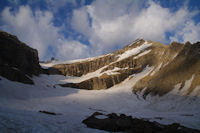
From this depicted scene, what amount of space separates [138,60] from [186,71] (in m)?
59.2

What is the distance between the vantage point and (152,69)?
64.4m

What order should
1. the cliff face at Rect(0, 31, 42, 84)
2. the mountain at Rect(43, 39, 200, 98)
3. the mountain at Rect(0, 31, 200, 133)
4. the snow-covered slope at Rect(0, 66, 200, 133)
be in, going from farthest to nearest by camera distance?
the cliff face at Rect(0, 31, 42, 84) < the mountain at Rect(43, 39, 200, 98) < the mountain at Rect(0, 31, 200, 133) < the snow-covered slope at Rect(0, 66, 200, 133)

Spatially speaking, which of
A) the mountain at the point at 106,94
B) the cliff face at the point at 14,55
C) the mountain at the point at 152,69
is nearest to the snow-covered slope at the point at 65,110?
the mountain at the point at 106,94

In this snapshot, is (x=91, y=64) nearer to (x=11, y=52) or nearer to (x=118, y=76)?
(x=118, y=76)

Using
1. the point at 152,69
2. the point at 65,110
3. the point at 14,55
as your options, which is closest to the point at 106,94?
the point at 65,110

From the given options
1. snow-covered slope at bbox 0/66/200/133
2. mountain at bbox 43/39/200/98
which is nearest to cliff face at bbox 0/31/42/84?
snow-covered slope at bbox 0/66/200/133

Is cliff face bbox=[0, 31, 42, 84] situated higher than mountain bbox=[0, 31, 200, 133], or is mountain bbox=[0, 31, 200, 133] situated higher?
cliff face bbox=[0, 31, 42, 84]

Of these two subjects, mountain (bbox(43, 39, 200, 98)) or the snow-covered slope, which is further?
mountain (bbox(43, 39, 200, 98))

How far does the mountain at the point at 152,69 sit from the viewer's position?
30188 millimetres

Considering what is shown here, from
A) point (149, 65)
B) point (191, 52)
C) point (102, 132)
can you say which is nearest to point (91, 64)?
point (149, 65)

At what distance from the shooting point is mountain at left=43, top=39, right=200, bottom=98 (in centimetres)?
3019

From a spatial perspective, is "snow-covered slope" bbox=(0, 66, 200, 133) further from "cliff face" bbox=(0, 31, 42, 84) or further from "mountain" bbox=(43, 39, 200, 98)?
"cliff face" bbox=(0, 31, 42, 84)

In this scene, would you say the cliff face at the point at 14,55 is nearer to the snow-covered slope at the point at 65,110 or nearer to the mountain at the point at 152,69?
the snow-covered slope at the point at 65,110

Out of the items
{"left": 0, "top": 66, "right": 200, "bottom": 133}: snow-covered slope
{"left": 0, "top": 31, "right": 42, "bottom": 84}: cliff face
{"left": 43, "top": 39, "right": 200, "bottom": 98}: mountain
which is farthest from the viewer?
{"left": 0, "top": 31, "right": 42, "bottom": 84}: cliff face
